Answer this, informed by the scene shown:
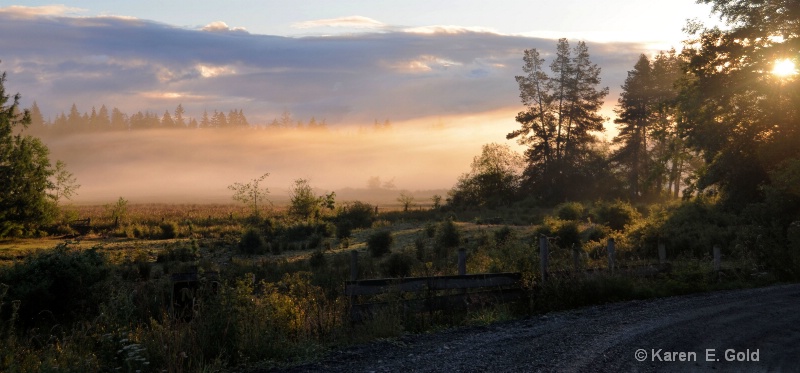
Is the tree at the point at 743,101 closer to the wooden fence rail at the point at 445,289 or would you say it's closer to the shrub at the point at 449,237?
the shrub at the point at 449,237

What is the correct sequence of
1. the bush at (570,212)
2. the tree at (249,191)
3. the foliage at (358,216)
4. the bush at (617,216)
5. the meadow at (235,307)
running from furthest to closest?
the tree at (249,191) < the foliage at (358,216) < the bush at (570,212) < the bush at (617,216) < the meadow at (235,307)

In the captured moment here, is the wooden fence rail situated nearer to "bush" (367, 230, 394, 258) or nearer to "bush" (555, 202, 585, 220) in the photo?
"bush" (367, 230, 394, 258)

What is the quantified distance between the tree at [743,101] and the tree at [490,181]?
151 feet

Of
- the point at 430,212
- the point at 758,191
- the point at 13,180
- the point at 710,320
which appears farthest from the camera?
the point at 430,212

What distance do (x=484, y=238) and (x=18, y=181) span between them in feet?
130

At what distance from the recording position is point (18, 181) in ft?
169

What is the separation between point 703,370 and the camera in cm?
927

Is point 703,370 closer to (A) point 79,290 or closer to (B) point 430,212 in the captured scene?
(A) point 79,290

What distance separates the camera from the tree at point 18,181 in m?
50.8

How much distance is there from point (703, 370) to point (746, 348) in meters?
1.88

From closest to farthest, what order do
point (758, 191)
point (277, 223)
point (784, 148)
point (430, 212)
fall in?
1. point (784, 148)
2. point (758, 191)
3. point (277, 223)
4. point (430, 212)

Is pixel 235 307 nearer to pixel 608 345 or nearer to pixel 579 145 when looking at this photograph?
pixel 608 345

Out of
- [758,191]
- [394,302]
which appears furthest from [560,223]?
[394,302]

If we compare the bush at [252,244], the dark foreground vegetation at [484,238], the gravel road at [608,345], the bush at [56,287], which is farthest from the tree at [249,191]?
the gravel road at [608,345]
